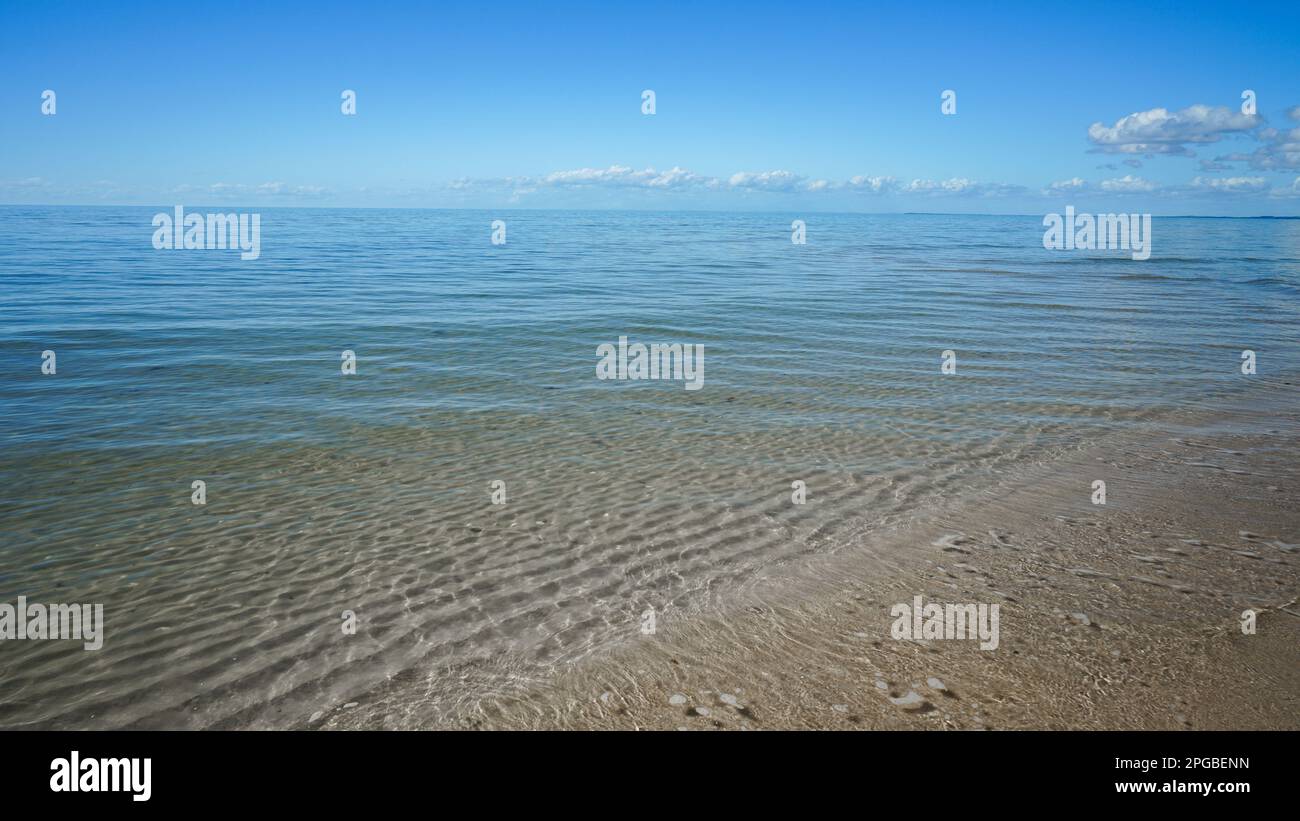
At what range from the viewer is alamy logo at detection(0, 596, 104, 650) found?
5496 millimetres

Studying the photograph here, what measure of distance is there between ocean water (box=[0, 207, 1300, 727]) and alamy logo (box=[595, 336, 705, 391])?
388 mm

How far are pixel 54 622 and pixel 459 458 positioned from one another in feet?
Answer: 14.7

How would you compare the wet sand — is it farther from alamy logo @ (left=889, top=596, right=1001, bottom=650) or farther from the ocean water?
the ocean water

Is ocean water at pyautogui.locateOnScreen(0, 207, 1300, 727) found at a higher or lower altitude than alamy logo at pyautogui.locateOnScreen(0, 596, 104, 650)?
higher

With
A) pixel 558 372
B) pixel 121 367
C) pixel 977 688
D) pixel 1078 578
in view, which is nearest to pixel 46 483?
pixel 121 367

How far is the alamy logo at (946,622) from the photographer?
5461mm
